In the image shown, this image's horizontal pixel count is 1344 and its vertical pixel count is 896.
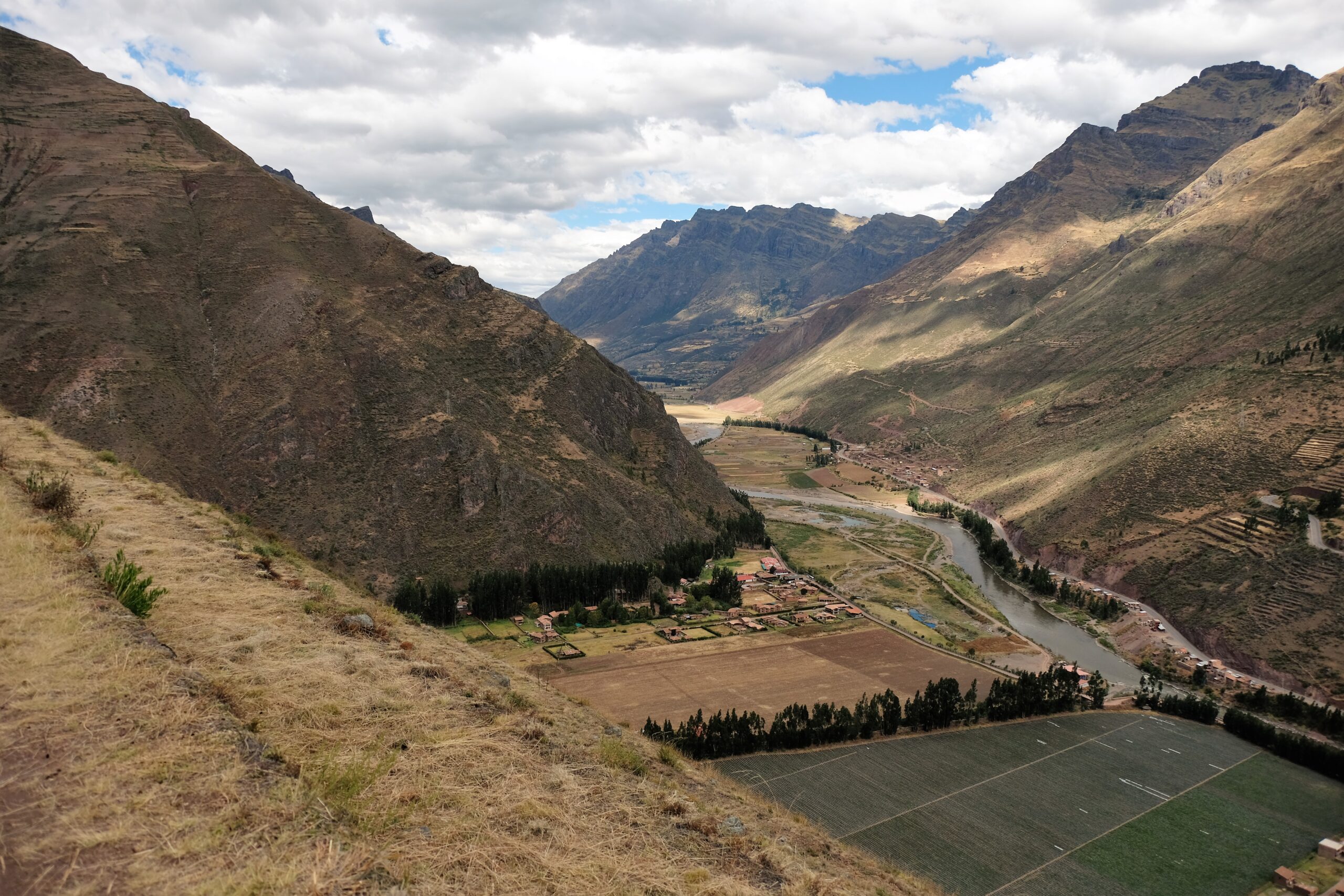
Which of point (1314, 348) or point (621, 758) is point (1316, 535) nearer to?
point (1314, 348)

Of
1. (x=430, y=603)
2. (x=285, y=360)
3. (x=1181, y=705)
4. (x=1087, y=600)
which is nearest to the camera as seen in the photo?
(x=1181, y=705)

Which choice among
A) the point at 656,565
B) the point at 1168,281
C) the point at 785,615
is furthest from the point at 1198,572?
the point at 1168,281

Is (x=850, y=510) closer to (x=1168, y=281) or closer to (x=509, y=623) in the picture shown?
(x=509, y=623)

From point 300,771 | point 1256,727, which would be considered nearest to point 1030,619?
point 1256,727


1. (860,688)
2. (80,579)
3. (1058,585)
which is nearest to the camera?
(80,579)

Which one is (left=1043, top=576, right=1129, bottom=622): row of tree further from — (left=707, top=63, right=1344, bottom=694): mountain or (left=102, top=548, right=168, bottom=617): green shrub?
(left=102, top=548, right=168, bottom=617): green shrub

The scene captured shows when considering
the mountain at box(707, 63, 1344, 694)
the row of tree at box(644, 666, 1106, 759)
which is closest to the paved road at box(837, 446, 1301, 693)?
the mountain at box(707, 63, 1344, 694)
